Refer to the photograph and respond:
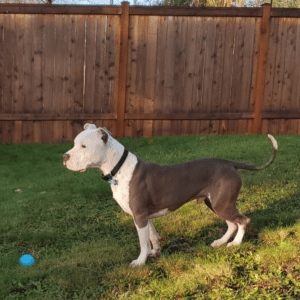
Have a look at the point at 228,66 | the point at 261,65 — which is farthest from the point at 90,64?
the point at 261,65

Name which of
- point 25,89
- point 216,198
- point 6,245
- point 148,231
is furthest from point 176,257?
point 25,89

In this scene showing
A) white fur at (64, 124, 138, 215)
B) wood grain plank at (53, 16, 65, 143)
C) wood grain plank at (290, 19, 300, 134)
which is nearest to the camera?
white fur at (64, 124, 138, 215)

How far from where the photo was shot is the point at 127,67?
8773 millimetres

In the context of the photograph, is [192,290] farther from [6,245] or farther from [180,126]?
[180,126]

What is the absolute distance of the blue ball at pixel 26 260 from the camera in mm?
3969

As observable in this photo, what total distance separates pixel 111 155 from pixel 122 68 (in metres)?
5.47

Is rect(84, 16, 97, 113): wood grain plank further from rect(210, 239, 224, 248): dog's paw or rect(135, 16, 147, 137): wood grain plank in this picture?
rect(210, 239, 224, 248): dog's paw

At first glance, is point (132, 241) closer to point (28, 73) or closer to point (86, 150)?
point (86, 150)

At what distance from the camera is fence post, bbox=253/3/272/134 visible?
902 cm

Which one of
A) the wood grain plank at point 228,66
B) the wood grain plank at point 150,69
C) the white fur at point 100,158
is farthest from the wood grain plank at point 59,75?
the white fur at point 100,158

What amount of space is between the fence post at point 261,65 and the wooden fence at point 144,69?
0.07 ft

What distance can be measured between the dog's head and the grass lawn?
96 cm

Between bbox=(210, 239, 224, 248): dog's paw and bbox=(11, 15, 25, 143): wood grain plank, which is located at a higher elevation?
bbox=(11, 15, 25, 143): wood grain plank

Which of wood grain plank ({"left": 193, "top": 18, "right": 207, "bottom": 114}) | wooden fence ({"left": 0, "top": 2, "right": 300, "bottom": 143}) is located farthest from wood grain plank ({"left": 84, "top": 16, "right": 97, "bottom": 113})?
wood grain plank ({"left": 193, "top": 18, "right": 207, "bottom": 114})
